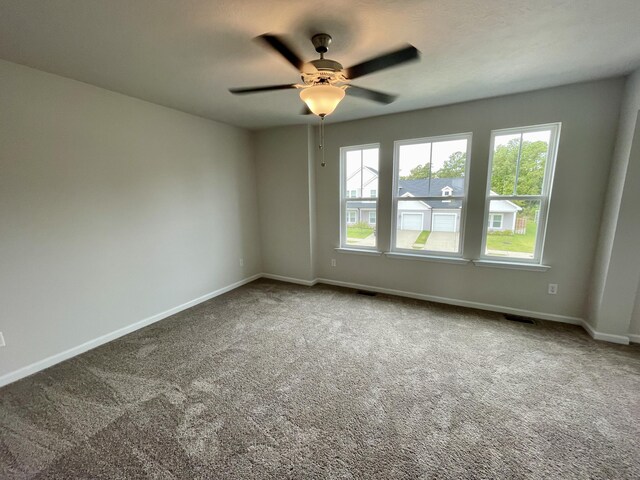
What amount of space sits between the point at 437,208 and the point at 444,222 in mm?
204

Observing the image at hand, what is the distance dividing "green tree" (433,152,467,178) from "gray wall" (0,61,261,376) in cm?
302

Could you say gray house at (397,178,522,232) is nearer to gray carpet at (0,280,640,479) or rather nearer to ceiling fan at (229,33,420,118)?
gray carpet at (0,280,640,479)

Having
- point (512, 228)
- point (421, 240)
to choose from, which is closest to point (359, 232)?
point (421, 240)

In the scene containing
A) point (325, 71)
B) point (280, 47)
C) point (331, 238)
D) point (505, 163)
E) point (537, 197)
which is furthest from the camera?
point (331, 238)

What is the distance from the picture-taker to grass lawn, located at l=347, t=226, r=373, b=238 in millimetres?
3942

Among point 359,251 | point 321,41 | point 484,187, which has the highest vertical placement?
point 321,41

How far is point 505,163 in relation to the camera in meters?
3.00

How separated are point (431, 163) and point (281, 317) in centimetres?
271

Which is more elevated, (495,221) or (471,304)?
(495,221)

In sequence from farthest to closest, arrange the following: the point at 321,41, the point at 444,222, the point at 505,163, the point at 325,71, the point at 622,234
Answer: the point at 444,222
the point at 505,163
the point at 622,234
the point at 321,41
the point at 325,71

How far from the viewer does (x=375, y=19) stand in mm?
1539

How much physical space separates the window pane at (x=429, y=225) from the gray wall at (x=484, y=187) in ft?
0.53

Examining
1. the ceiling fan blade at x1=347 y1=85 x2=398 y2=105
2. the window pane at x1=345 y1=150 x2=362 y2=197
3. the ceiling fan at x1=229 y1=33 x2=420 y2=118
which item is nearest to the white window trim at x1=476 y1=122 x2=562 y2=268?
the window pane at x1=345 y1=150 x2=362 y2=197

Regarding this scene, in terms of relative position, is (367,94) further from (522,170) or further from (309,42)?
(522,170)
